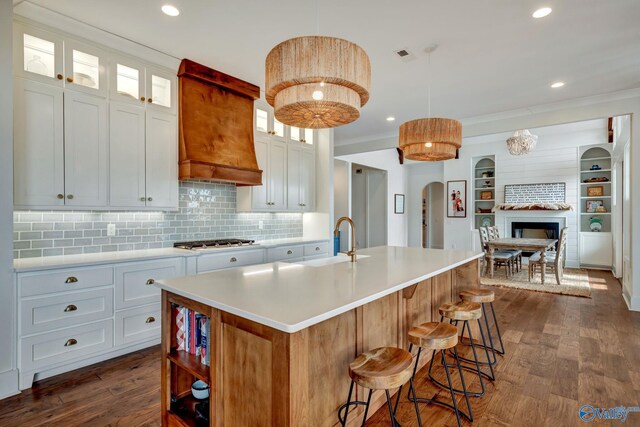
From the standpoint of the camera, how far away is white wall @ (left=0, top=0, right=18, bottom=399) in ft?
7.38

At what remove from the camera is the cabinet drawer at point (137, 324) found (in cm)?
282

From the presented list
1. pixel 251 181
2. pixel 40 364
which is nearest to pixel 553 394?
pixel 251 181

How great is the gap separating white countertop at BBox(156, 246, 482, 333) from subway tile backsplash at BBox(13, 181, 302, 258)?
1725mm

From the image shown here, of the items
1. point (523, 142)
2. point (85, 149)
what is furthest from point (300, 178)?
point (523, 142)

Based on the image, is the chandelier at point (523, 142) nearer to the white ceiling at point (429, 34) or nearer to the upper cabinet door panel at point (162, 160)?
the white ceiling at point (429, 34)

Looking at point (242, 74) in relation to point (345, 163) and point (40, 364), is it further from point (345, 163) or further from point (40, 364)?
point (345, 163)

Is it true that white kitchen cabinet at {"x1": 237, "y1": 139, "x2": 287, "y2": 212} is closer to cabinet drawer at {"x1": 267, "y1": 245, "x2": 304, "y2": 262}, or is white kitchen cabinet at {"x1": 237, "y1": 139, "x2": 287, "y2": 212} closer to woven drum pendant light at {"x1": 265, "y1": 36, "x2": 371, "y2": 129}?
cabinet drawer at {"x1": 267, "y1": 245, "x2": 304, "y2": 262}

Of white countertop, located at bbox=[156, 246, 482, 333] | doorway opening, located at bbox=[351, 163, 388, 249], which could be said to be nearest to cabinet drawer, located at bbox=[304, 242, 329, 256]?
white countertop, located at bbox=[156, 246, 482, 333]

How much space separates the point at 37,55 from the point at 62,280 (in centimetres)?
181

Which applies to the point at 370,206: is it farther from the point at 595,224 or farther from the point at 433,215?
the point at 595,224

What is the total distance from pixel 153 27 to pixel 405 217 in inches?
330

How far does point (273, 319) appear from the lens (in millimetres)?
1221

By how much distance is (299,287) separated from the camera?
1.72 m

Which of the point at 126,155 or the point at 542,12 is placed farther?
the point at 126,155
